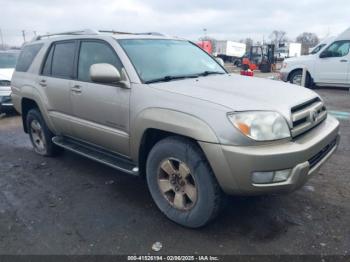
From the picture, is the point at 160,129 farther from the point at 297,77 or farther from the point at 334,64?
the point at 297,77

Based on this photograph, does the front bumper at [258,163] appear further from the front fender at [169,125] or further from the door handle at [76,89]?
the door handle at [76,89]

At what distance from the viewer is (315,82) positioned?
12039 millimetres

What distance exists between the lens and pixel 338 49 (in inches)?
449

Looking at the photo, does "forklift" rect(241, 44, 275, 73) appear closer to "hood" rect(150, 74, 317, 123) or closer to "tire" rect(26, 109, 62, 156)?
"tire" rect(26, 109, 62, 156)

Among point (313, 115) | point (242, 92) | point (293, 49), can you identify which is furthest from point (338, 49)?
point (293, 49)

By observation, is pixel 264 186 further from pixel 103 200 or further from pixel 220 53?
pixel 220 53

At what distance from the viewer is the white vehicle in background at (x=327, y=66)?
11255 mm

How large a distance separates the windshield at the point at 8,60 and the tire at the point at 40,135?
4988 mm

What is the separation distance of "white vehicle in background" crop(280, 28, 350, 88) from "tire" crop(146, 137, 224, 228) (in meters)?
10.4

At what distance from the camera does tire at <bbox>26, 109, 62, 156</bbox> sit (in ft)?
16.0

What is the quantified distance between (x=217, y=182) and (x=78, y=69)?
2350 millimetres

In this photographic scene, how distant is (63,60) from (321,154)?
3.34 meters

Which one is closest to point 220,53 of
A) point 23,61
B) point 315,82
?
point 315,82

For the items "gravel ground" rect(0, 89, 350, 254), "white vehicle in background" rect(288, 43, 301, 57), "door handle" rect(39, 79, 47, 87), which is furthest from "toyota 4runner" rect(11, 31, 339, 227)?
"white vehicle in background" rect(288, 43, 301, 57)
